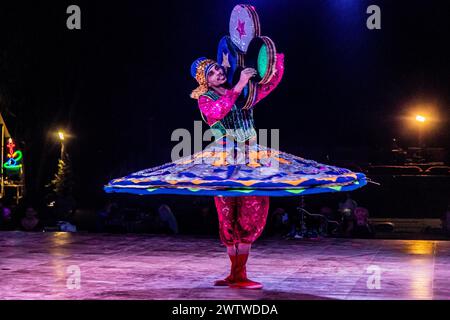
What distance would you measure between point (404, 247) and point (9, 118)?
Result: 9.31 m

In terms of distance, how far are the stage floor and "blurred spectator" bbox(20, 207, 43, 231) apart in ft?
1.94

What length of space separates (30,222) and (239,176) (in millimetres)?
6084

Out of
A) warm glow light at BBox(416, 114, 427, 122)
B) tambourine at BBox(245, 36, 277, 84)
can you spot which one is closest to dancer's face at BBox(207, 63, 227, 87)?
tambourine at BBox(245, 36, 277, 84)

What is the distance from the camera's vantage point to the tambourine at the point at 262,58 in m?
5.70

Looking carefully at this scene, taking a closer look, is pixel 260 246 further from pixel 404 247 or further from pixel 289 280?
pixel 289 280

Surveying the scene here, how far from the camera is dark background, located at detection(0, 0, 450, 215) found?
13164 mm

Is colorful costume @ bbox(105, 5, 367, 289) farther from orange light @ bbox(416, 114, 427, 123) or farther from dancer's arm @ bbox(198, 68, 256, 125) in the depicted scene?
orange light @ bbox(416, 114, 427, 123)

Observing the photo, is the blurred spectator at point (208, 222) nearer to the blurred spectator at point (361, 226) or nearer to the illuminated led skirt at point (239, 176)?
the blurred spectator at point (361, 226)

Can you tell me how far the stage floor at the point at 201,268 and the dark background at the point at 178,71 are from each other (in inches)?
185

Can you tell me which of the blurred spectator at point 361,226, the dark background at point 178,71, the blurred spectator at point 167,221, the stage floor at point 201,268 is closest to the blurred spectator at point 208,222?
the blurred spectator at point 167,221

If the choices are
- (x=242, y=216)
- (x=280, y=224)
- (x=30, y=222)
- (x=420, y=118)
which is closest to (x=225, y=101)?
(x=242, y=216)

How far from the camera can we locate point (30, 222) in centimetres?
1043

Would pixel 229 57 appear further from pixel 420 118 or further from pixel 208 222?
pixel 420 118
